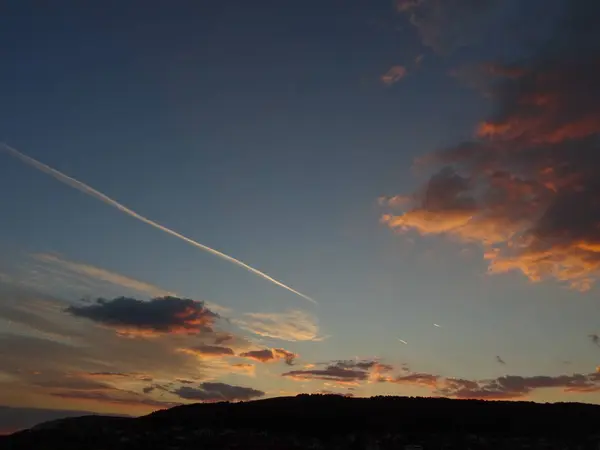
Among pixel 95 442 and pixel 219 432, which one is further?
pixel 219 432

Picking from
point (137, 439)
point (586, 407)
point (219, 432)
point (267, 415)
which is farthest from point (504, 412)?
point (137, 439)

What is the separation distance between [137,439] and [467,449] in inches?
1369

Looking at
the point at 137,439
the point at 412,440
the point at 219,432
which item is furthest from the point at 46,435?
the point at 412,440

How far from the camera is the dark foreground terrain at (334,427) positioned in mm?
65312

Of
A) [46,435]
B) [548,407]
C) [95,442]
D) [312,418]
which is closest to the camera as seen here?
[95,442]

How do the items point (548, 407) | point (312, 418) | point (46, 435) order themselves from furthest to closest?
point (548, 407) < point (312, 418) < point (46, 435)

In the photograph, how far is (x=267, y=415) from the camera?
7756 centimetres

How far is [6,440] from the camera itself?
6931cm

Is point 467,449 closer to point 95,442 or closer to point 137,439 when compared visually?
point 137,439

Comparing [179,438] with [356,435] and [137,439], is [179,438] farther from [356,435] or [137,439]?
[356,435]

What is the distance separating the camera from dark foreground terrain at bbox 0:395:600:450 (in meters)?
65.3

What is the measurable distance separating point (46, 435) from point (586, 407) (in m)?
68.3

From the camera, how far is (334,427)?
240 feet

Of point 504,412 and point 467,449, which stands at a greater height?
point 504,412
